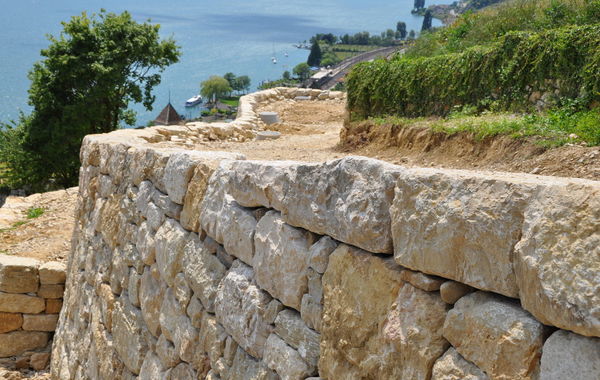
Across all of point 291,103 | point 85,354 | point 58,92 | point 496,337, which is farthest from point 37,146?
point 496,337

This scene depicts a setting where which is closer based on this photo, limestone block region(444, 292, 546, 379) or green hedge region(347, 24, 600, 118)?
limestone block region(444, 292, 546, 379)

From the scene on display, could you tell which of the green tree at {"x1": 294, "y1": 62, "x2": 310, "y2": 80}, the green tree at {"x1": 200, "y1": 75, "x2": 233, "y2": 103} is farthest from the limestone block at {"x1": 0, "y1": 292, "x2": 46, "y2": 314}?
the green tree at {"x1": 200, "y1": 75, "x2": 233, "y2": 103}

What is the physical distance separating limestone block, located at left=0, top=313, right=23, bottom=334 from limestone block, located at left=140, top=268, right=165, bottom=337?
153 inches

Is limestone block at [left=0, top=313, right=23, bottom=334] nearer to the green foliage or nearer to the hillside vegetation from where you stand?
the green foliage

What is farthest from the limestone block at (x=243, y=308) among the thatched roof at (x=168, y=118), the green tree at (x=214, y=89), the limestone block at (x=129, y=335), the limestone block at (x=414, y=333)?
the green tree at (x=214, y=89)

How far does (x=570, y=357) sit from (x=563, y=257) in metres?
0.31

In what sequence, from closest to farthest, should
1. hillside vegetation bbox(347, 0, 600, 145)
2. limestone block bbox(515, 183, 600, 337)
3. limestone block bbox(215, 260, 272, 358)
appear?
limestone block bbox(515, 183, 600, 337)
limestone block bbox(215, 260, 272, 358)
hillside vegetation bbox(347, 0, 600, 145)

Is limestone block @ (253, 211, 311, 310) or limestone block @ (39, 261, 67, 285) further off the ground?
limestone block @ (253, 211, 311, 310)

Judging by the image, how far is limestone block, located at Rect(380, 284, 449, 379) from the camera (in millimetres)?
2361

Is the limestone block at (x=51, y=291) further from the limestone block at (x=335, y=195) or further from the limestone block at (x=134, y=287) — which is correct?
the limestone block at (x=335, y=195)

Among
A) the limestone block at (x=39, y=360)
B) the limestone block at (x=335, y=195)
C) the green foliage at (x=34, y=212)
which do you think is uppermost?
the limestone block at (x=335, y=195)

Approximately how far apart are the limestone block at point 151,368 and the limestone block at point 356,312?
2282 mm

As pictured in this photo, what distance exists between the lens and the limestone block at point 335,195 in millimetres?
2658

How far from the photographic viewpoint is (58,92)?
19688mm
